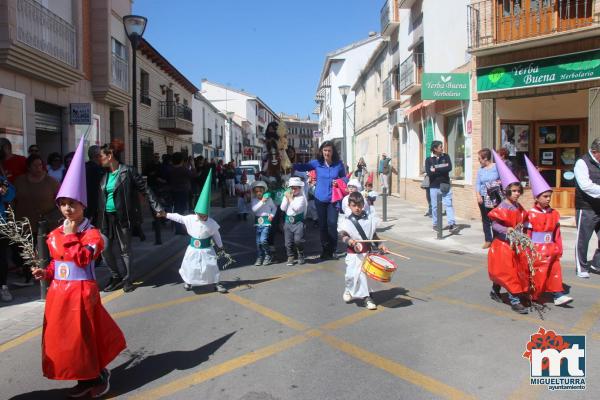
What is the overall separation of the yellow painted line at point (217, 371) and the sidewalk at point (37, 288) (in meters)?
2.00

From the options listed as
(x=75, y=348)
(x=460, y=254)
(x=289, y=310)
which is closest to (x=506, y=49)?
(x=460, y=254)

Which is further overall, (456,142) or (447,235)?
(456,142)

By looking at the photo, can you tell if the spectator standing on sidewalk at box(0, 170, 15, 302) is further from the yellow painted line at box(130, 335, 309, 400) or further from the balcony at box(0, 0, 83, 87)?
the balcony at box(0, 0, 83, 87)

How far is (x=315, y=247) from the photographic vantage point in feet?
31.3

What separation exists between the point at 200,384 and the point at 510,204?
11.8 feet

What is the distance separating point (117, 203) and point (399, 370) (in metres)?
4.09

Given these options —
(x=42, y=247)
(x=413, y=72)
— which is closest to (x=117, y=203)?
(x=42, y=247)

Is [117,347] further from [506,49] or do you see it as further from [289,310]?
[506,49]

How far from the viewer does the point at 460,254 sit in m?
8.62

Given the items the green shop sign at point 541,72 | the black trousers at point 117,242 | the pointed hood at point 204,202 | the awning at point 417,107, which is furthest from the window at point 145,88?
the pointed hood at point 204,202

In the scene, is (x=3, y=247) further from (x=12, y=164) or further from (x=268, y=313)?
(x=268, y=313)

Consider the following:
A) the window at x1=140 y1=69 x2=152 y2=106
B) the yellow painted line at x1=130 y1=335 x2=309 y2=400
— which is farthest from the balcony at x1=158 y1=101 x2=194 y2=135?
the yellow painted line at x1=130 y1=335 x2=309 y2=400

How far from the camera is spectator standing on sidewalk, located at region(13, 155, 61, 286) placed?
21.6 ft

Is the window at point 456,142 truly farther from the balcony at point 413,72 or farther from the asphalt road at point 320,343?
the asphalt road at point 320,343
